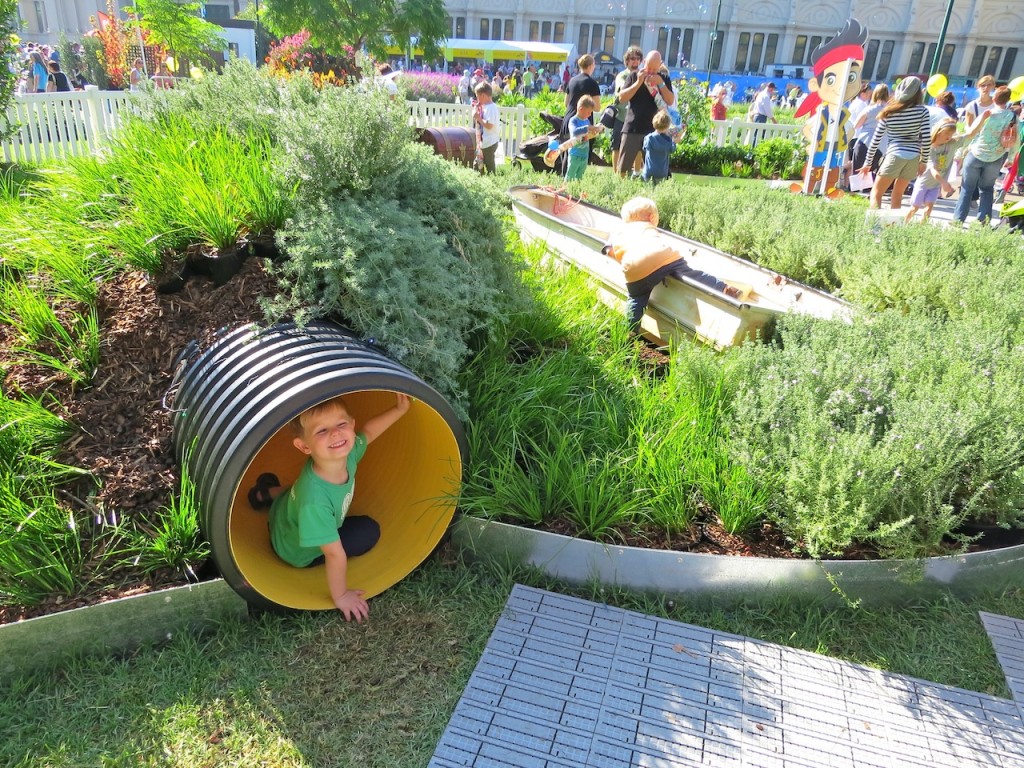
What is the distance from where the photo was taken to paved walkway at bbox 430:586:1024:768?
2.36 meters

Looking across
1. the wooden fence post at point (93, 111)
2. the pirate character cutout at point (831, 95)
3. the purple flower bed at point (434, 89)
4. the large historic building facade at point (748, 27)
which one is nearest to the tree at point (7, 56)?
the wooden fence post at point (93, 111)

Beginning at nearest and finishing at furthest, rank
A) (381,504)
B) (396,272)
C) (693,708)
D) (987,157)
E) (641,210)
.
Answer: (693,708) → (396,272) → (381,504) → (641,210) → (987,157)

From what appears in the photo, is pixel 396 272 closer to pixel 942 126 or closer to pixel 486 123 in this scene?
pixel 486 123

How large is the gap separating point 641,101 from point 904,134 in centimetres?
374

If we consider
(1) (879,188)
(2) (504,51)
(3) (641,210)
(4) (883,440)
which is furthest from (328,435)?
(2) (504,51)

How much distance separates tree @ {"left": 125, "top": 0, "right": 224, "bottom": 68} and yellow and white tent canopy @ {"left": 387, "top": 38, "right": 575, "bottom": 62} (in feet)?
108

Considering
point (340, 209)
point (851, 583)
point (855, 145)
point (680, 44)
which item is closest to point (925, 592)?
point (851, 583)

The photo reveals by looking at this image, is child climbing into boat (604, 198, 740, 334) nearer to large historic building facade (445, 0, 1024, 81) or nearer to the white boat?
the white boat

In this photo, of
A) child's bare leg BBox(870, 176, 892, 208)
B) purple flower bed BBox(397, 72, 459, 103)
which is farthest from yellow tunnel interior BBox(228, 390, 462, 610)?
purple flower bed BBox(397, 72, 459, 103)

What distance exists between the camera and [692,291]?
16.2 ft

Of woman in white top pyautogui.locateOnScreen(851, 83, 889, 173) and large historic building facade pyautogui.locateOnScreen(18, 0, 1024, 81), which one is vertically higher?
large historic building facade pyautogui.locateOnScreen(18, 0, 1024, 81)

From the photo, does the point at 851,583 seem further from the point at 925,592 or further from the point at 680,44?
the point at 680,44

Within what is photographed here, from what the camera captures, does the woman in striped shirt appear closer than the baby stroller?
A: Yes

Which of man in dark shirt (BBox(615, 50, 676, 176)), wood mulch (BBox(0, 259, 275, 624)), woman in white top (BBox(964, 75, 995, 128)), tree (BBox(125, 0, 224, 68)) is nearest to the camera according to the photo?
wood mulch (BBox(0, 259, 275, 624))
